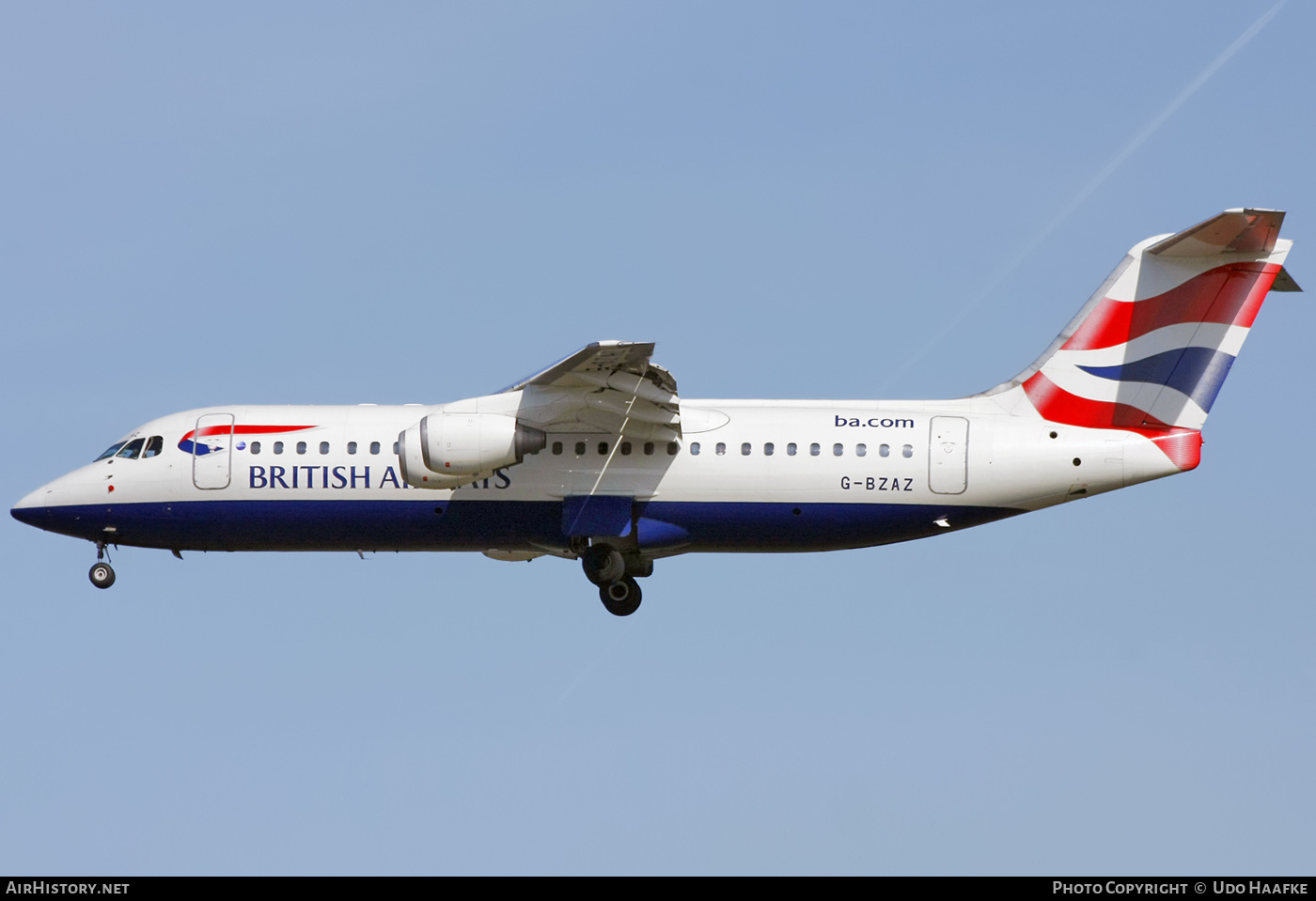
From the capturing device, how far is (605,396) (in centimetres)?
2067

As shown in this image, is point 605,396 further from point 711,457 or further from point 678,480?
point 711,457

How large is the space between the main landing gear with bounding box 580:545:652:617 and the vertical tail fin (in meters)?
4.92

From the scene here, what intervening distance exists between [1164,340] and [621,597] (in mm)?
6834

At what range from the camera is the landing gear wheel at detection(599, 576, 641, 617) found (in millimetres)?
21781

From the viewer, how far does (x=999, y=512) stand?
21016 millimetres

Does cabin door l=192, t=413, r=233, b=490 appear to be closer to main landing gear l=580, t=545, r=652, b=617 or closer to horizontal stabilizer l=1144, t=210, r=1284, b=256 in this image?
main landing gear l=580, t=545, r=652, b=617

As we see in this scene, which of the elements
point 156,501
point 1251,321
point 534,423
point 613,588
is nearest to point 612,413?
point 534,423

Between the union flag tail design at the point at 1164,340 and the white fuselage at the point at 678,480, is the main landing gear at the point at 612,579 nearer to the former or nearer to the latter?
the white fuselage at the point at 678,480

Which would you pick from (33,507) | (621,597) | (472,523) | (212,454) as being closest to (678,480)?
(621,597)

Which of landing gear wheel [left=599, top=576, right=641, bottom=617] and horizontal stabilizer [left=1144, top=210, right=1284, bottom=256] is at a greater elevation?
horizontal stabilizer [left=1144, top=210, right=1284, bottom=256]

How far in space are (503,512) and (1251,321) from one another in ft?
28.4

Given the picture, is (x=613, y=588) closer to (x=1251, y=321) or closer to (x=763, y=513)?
(x=763, y=513)

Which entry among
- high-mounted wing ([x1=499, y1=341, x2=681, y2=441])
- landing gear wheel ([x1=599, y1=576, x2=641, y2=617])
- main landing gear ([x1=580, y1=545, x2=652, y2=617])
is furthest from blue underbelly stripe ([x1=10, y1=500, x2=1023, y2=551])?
high-mounted wing ([x1=499, y1=341, x2=681, y2=441])

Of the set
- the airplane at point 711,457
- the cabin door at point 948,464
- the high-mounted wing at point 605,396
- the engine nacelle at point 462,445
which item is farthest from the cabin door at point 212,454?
the cabin door at point 948,464
